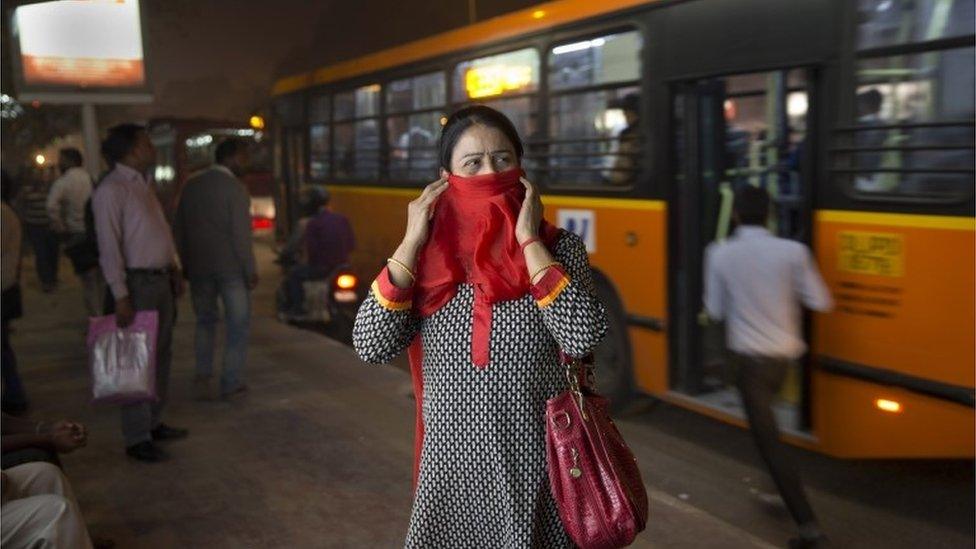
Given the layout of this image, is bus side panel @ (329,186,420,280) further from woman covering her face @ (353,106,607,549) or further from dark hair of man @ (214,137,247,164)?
woman covering her face @ (353,106,607,549)

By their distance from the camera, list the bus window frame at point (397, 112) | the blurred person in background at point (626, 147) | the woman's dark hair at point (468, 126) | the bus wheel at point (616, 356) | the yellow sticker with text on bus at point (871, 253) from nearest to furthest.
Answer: the woman's dark hair at point (468, 126) < the yellow sticker with text on bus at point (871, 253) < the blurred person in background at point (626, 147) < the bus wheel at point (616, 356) < the bus window frame at point (397, 112)

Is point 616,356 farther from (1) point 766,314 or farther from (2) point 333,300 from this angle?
(2) point 333,300

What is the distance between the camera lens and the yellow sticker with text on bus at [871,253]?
14.8 ft

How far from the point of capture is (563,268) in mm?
2258

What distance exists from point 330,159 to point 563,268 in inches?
379

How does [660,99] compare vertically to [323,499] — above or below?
above

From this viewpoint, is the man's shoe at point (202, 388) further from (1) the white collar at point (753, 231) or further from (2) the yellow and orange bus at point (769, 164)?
(1) the white collar at point (753, 231)

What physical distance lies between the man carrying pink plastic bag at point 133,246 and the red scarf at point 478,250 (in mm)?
3234

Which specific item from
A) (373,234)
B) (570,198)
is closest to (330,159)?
(373,234)

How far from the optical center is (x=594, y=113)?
6547 mm

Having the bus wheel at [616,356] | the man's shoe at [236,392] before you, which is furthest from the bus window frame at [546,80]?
the man's shoe at [236,392]

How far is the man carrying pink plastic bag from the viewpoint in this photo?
5047 millimetres

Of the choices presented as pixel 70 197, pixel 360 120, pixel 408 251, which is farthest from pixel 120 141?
pixel 70 197

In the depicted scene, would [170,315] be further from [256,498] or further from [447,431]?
[447,431]
